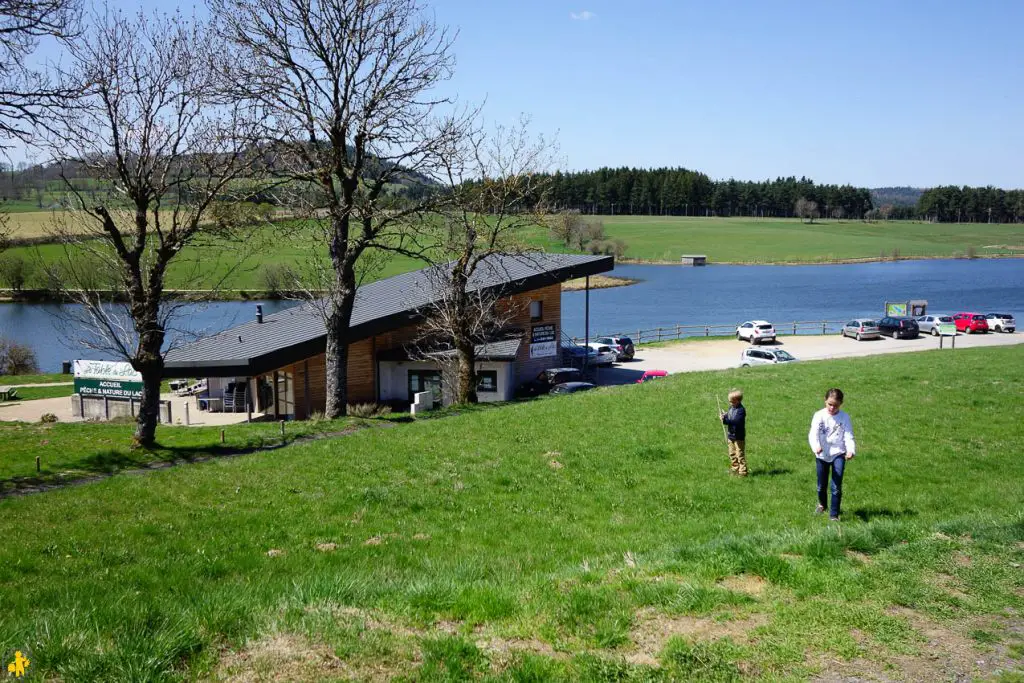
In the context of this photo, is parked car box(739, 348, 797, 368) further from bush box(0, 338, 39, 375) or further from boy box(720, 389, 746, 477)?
bush box(0, 338, 39, 375)

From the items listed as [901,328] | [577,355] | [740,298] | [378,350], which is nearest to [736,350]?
[901,328]

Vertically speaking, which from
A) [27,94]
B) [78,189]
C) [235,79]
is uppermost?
[235,79]

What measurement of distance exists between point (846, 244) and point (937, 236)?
116 feet

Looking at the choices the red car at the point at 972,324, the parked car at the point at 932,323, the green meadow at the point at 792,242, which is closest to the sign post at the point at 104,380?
the parked car at the point at 932,323

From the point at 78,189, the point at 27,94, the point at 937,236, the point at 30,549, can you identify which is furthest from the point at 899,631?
the point at 937,236

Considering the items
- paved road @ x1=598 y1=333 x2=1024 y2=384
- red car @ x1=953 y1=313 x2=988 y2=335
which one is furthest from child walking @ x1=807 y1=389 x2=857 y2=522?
red car @ x1=953 y1=313 x2=988 y2=335

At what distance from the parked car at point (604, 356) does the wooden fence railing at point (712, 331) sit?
12290 millimetres

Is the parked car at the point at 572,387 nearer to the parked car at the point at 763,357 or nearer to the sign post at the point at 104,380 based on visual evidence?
the parked car at the point at 763,357

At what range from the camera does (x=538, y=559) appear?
30.7 feet

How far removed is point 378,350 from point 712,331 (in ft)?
121

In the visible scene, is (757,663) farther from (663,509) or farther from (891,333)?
(891,333)

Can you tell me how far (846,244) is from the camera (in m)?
167

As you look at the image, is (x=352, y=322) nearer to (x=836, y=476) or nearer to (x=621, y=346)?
(x=621, y=346)

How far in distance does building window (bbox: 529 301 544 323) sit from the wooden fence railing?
59.4 ft
